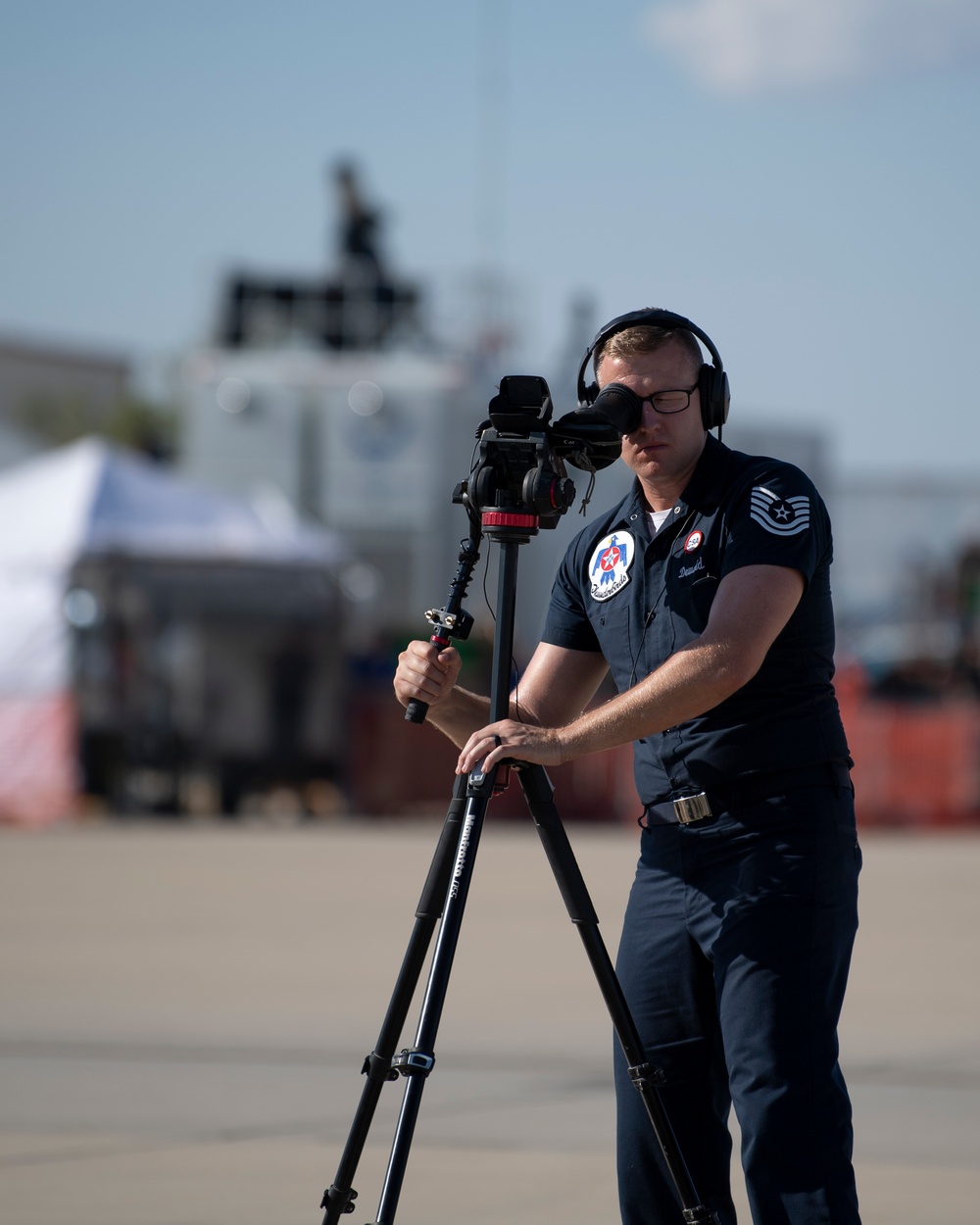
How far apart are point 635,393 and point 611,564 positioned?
0.41 meters

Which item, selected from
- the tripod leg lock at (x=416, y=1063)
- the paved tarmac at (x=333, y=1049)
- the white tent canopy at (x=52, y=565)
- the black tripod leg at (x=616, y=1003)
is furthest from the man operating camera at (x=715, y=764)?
the white tent canopy at (x=52, y=565)

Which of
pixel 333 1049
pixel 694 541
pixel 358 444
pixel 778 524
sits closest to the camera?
pixel 778 524

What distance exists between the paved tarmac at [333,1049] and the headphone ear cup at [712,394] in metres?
2.29

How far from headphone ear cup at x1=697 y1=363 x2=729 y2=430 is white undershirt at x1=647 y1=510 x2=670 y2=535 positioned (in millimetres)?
205

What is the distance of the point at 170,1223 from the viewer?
4.69 meters

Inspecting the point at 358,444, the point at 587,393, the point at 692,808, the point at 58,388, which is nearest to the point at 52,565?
the point at 358,444

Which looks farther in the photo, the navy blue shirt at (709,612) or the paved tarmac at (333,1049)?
the paved tarmac at (333,1049)

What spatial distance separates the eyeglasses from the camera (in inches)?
144

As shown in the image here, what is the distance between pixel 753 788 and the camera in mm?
3574

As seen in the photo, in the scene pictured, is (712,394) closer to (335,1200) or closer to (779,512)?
(779,512)

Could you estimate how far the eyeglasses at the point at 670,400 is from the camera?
144 inches

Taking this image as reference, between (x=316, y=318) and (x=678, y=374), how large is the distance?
24.4 metres

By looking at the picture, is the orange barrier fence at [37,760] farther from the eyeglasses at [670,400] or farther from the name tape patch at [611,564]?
the eyeglasses at [670,400]

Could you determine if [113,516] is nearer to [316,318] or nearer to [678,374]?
[316,318]
